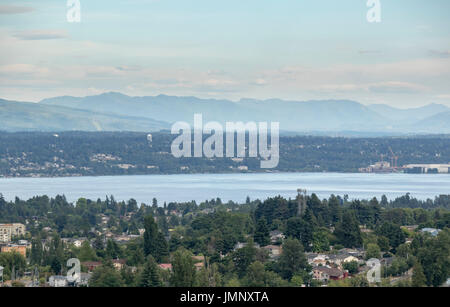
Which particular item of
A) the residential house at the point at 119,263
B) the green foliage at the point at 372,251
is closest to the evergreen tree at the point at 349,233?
the green foliage at the point at 372,251

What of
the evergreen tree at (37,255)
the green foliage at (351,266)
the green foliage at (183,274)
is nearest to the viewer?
the green foliage at (183,274)

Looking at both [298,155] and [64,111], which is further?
[64,111]

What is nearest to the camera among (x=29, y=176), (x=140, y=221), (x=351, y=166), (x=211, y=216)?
(x=211, y=216)

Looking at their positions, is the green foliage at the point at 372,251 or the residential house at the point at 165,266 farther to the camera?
the green foliage at the point at 372,251

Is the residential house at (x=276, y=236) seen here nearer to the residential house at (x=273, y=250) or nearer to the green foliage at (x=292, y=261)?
the residential house at (x=273, y=250)

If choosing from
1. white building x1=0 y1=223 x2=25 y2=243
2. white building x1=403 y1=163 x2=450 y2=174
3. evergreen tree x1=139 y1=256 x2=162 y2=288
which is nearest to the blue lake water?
white building x1=0 y1=223 x2=25 y2=243

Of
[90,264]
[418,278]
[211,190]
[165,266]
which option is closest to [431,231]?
[418,278]

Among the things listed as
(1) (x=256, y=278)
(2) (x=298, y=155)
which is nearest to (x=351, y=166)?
(2) (x=298, y=155)
